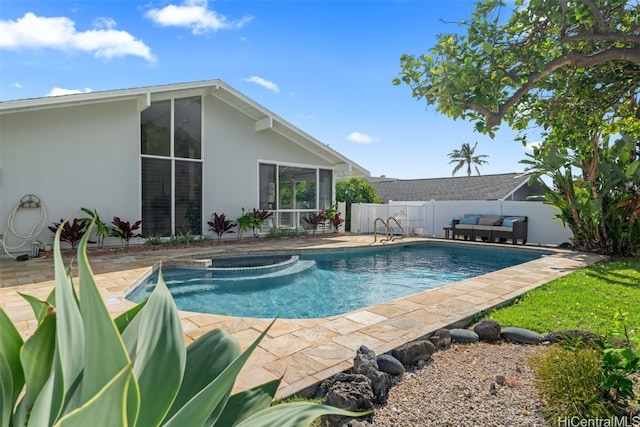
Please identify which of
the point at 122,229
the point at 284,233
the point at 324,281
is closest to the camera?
the point at 324,281

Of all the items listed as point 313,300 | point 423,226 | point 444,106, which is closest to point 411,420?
point 444,106

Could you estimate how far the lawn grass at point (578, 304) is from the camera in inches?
176

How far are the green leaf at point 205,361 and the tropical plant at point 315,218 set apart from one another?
43.4 feet

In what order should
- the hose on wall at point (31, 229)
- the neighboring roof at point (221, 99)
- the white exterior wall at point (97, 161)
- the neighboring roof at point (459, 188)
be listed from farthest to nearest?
the neighboring roof at point (459, 188) < the white exterior wall at point (97, 161) < the hose on wall at point (31, 229) < the neighboring roof at point (221, 99)

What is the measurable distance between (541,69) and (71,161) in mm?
10990

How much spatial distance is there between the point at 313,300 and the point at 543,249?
8.85 metres

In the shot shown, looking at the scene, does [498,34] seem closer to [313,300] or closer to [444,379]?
[444,379]

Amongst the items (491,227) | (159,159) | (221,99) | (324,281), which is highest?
(221,99)

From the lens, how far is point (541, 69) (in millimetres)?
2807

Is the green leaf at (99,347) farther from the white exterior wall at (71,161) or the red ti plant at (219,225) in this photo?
the red ti plant at (219,225)

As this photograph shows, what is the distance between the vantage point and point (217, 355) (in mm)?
1310

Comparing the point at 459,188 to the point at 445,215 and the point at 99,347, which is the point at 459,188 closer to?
the point at 445,215

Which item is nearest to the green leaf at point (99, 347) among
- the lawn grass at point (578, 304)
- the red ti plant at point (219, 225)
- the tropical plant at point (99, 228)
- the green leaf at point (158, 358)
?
the green leaf at point (158, 358)

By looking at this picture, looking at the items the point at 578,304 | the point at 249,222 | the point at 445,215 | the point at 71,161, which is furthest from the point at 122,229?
the point at 445,215
